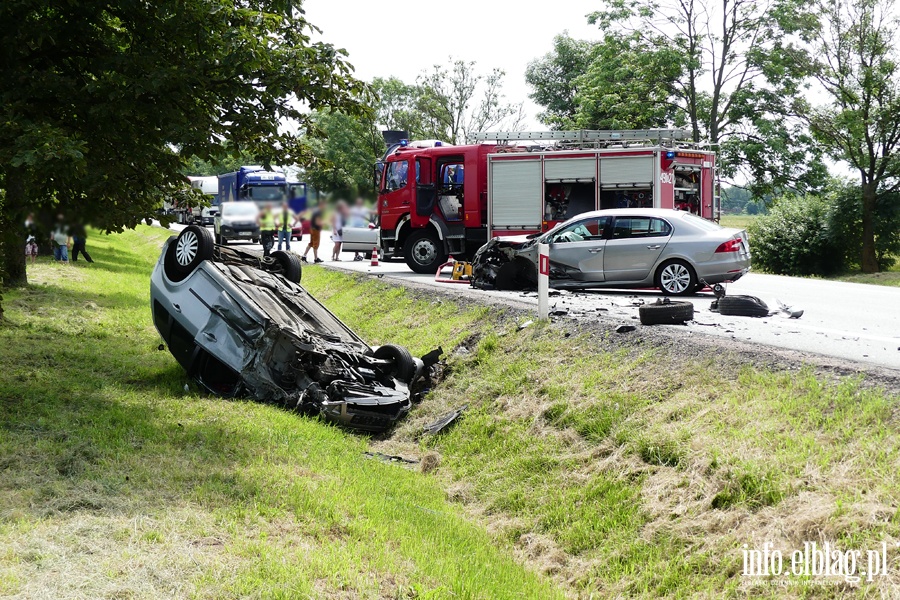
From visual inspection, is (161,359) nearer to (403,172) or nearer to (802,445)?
(802,445)

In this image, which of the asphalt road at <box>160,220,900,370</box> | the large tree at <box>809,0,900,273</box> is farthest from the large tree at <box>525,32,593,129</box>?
the asphalt road at <box>160,220,900,370</box>

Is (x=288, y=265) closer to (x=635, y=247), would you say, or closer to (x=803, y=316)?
(x=635, y=247)

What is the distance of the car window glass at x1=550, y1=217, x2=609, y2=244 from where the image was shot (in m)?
14.6

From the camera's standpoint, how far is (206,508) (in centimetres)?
530

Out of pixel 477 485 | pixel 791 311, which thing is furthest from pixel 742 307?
pixel 477 485

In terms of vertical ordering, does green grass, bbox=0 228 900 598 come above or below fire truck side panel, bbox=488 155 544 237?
below

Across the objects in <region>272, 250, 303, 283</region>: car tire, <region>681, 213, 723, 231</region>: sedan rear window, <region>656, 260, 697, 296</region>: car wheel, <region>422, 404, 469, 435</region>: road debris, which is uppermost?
<region>681, 213, 723, 231</region>: sedan rear window

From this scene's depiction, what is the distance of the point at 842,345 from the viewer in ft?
27.9

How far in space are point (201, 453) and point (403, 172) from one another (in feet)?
46.5

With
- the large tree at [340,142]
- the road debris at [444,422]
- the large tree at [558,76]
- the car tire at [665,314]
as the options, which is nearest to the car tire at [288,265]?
the large tree at [340,142]

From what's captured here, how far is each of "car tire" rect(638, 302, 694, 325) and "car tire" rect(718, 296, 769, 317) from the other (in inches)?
54.8

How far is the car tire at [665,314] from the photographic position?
32.1ft

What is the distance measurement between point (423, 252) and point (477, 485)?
14.1m

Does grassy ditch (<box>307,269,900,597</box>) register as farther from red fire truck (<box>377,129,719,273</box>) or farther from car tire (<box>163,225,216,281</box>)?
red fire truck (<box>377,129,719,273</box>)
